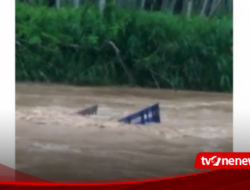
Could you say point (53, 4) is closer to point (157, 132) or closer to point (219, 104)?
point (157, 132)

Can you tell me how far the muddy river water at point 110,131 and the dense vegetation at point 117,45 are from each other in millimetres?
50

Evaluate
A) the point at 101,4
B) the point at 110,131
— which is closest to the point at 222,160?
the point at 110,131

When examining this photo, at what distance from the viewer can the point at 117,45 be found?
1279 mm

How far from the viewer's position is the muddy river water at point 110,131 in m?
1.23

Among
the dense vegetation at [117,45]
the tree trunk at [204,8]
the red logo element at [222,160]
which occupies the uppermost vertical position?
the tree trunk at [204,8]

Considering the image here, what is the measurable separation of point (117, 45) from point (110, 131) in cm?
33

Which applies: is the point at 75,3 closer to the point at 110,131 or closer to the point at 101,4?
the point at 101,4

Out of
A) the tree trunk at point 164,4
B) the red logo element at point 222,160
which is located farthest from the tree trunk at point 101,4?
the red logo element at point 222,160

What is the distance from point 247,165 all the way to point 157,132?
0.34 m

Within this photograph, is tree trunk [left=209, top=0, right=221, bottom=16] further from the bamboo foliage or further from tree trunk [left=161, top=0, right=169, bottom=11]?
tree trunk [left=161, top=0, right=169, bottom=11]

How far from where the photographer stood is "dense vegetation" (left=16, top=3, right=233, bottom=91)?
1.27m

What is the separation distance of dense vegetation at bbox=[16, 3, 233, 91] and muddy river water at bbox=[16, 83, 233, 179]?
5cm

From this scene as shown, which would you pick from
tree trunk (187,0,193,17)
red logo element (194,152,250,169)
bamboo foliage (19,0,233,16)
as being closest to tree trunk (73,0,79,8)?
bamboo foliage (19,0,233,16)

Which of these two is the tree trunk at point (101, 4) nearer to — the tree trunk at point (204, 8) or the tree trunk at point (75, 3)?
the tree trunk at point (75, 3)
